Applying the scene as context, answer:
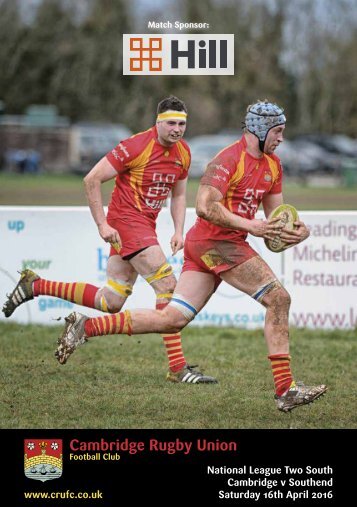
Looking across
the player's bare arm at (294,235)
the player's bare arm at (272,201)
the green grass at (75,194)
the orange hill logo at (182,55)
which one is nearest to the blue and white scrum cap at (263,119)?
the player's bare arm at (272,201)

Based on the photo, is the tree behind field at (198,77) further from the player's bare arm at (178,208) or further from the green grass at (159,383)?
the player's bare arm at (178,208)

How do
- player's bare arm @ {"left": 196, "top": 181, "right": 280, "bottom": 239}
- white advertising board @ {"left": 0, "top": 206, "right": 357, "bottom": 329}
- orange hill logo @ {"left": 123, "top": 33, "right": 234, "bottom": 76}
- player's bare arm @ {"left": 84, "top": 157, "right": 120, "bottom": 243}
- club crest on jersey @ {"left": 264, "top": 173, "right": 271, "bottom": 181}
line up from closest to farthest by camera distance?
1. player's bare arm @ {"left": 196, "top": 181, "right": 280, "bottom": 239}
2. club crest on jersey @ {"left": 264, "top": 173, "right": 271, "bottom": 181}
3. player's bare arm @ {"left": 84, "top": 157, "right": 120, "bottom": 243}
4. orange hill logo @ {"left": 123, "top": 33, "right": 234, "bottom": 76}
5. white advertising board @ {"left": 0, "top": 206, "right": 357, "bottom": 329}

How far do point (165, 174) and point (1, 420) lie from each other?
2.32 meters

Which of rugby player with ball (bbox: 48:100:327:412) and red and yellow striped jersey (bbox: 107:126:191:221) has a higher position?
red and yellow striped jersey (bbox: 107:126:191:221)

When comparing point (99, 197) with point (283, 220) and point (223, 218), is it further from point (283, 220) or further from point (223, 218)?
point (283, 220)

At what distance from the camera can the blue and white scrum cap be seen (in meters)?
6.63

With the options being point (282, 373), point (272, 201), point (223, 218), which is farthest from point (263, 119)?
point (282, 373)

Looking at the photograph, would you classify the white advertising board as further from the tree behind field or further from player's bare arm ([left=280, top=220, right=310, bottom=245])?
the tree behind field

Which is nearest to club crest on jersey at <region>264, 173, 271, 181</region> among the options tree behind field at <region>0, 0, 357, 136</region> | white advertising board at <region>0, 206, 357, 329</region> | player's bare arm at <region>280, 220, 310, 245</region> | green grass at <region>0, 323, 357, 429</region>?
player's bare arm at <region>280, 220, 310, 245</region>

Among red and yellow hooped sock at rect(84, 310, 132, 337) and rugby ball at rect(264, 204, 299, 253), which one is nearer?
rugby ball at rect(264, 204, 299, 253)

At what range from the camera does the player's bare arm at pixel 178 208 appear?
8.00 metres

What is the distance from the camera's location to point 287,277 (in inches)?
403

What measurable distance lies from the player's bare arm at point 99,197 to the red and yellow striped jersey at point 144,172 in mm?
87

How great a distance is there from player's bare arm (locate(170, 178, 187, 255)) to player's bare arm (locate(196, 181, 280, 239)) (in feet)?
4.90
